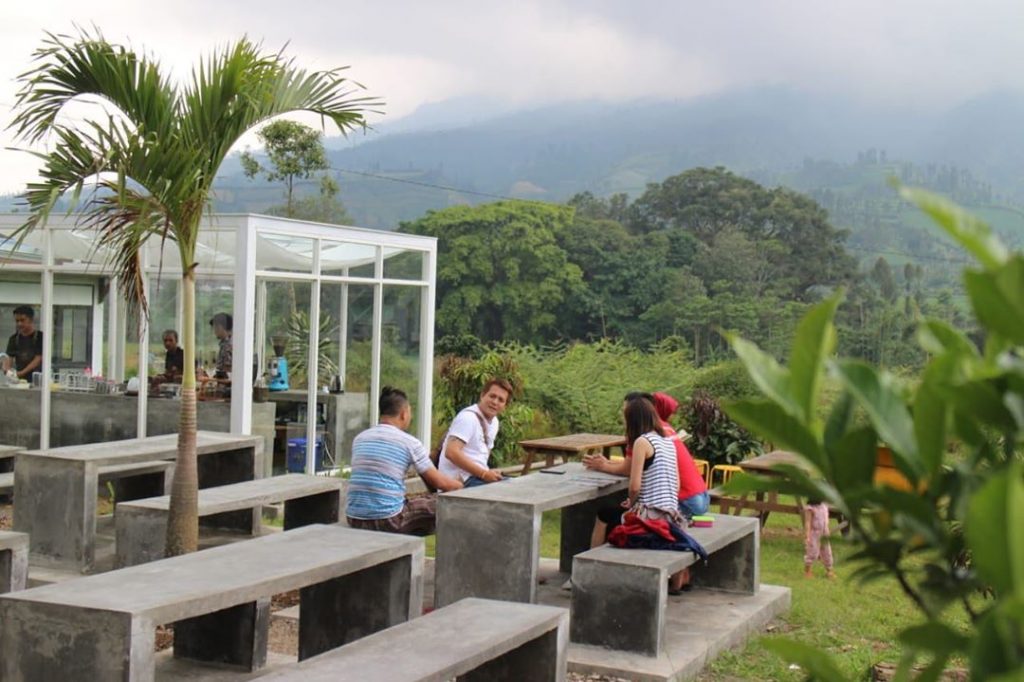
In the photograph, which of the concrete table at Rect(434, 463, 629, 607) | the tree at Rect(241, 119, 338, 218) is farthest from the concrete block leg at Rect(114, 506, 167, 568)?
the tree at Rect(241, 119, 338, 218)

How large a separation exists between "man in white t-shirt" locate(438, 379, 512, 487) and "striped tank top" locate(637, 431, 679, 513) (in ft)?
4.69

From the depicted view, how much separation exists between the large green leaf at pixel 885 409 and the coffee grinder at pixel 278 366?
11.3 metres

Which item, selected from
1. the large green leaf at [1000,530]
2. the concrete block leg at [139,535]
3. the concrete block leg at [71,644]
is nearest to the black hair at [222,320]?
the concrete block leg at [139,535]

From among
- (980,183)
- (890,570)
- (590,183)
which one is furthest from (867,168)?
(890,570)

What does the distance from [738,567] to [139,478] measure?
4443 mm

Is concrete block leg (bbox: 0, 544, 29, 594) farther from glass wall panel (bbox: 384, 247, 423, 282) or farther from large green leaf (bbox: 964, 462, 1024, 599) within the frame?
glass wall panel (bbox: 384, 247, 423, 282)

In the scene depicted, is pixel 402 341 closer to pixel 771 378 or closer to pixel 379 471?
pixel 379 471

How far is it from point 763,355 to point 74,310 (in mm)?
11609

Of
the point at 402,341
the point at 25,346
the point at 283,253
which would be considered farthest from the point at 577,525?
the point at 25,346

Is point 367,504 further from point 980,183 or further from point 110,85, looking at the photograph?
point 980,183

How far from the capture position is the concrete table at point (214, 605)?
4.30 metres

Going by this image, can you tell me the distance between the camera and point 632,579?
248 inches

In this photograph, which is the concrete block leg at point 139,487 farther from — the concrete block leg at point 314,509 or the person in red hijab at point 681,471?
the person in red hijab at point 681,471

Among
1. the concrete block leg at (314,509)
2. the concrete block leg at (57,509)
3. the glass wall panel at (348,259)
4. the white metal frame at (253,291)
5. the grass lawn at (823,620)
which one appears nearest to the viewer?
the grass lawn at (823,620)
